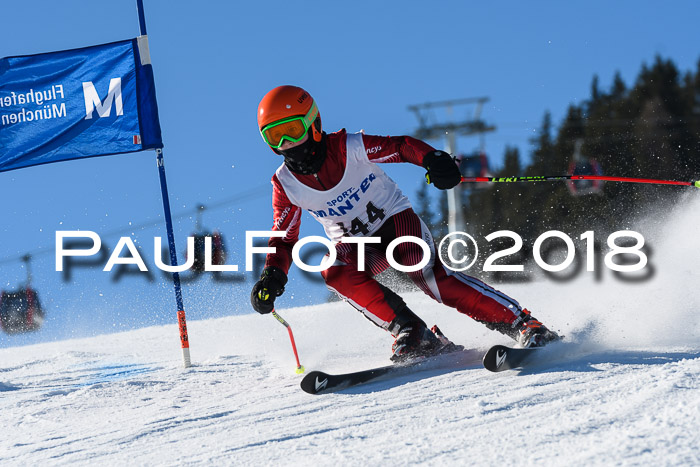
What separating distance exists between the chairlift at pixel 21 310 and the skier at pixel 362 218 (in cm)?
1745

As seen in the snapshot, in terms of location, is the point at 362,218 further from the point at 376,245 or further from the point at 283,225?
the point at 283,225

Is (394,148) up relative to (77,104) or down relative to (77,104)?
down

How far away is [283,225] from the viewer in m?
4.00

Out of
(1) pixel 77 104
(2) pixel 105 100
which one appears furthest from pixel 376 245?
(1) pixel 77 104

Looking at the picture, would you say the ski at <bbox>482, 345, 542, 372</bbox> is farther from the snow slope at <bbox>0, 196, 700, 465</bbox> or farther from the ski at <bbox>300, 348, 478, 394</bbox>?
the ski at <bbox>300, 348, 478, 394</bbox>

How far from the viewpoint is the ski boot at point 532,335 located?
3.46 meters

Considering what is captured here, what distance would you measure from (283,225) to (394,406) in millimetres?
1520

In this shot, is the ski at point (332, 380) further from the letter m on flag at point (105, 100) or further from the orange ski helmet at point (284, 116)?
the letter m on flag at point (105, 100)

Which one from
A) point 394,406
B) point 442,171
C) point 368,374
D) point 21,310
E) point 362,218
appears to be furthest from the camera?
point 21,310

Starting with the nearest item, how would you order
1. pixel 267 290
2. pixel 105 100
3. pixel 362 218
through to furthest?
pixel 267 290
pixel 362 218
pixel 105 100

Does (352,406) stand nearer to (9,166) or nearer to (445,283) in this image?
(445,283)

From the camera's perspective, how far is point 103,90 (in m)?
6.39

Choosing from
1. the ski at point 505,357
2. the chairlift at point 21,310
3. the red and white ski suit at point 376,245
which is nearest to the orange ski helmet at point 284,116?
the red and white ski suit at point 376,245

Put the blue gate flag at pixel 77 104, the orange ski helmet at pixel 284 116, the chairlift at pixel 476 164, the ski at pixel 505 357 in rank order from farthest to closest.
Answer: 1. the chairlift at pixel 476 164
2. the blue gate flag at pixel 77 104
3. the orange ski helmet at pixel 284 116
4. the ski at pixel 505 357
